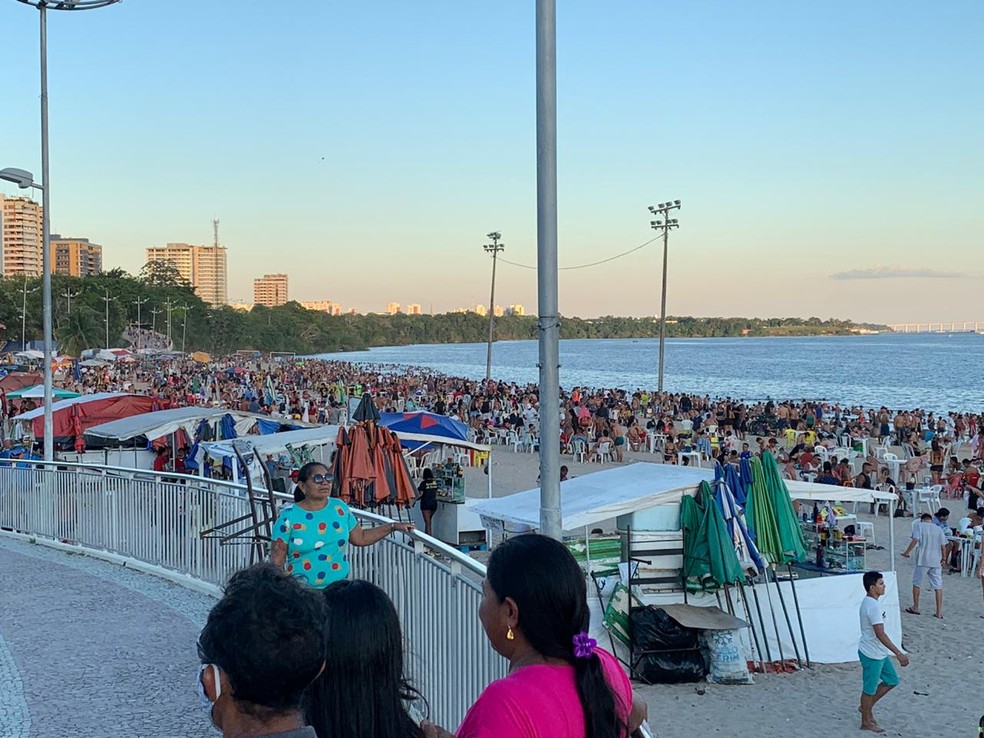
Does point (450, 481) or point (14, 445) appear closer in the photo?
point (450, 481)

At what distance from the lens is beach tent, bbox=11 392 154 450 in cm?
1752

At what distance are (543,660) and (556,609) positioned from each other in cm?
12

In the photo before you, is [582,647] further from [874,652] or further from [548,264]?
[874,652]

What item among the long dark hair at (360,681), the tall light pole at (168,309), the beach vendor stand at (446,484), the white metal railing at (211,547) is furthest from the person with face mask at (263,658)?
the tall light pole at (168,309)

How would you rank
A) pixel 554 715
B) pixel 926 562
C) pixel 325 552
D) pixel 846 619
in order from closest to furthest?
pixel 554 715 < pixel 325 552 < pixel 846 619 < pixel 926 562

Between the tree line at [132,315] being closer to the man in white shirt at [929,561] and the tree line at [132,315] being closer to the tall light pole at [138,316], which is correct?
the tall light pole at [138,316]

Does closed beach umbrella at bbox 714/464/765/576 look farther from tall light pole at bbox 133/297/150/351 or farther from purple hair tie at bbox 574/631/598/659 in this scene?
tall light pole at bbox 133/297/150/351

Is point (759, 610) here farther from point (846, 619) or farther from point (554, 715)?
point (554, 715)

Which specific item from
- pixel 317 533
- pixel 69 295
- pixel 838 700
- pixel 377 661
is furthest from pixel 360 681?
pixel 69 295

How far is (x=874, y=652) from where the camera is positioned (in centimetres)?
812

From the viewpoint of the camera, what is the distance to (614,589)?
31.7 ft

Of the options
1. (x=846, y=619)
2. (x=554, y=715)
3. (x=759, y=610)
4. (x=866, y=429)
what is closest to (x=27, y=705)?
(x=554, y=715)

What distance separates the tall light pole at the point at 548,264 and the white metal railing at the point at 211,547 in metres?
0.83

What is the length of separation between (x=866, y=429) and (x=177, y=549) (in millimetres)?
28454
